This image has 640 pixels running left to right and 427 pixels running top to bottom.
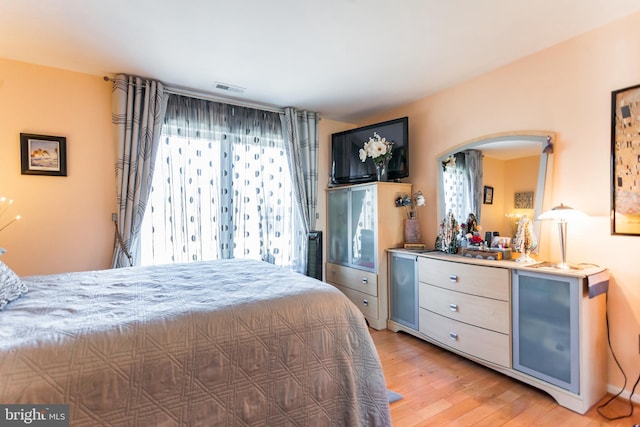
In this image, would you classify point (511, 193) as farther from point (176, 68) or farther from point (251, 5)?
point (176, 68)

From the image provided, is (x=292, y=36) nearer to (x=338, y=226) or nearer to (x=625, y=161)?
(x=338, y=226)

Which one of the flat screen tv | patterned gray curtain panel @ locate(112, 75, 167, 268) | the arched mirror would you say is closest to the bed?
patterned gray curtain panel @ locate(112, 75, 167, 268)

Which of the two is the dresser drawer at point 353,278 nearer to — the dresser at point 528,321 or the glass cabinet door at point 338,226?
the glass cabinet door at point 338,226

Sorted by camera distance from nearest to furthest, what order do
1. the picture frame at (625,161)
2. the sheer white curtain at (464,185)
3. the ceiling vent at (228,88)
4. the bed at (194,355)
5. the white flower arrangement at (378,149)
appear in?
the bed at (194,355) < the picture frame at (625,161) < the sheer white curtain at (464,185) < the ceiling vent at (228,88) < the white flower arrangement at (378,149)

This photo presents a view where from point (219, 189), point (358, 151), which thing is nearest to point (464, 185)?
point (358, 151)

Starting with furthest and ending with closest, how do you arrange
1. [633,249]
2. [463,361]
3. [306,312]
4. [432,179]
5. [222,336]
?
[432,179], [463,361], [633,249], [306,312], [222,336]

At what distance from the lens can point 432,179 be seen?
3.23 meters

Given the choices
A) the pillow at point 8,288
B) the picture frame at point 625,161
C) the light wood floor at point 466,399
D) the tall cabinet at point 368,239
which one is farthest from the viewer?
the tall cabinet at point 368,239

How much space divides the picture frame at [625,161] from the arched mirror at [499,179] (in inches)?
14.3

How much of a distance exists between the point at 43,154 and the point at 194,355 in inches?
97.4

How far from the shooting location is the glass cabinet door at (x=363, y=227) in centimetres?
323

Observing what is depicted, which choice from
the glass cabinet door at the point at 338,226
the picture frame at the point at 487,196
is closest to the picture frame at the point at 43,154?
the glass cabinet door at the point at 338,226

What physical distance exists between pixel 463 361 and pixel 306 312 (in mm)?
1850

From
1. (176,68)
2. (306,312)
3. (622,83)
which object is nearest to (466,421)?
(306,312)
